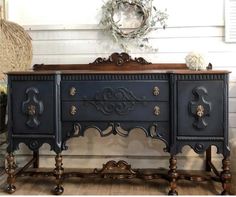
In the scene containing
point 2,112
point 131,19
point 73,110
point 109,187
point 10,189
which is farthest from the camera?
point 131,19

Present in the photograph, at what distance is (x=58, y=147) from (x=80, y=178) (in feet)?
1.76

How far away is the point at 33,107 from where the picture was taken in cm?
247

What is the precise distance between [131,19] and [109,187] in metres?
1.46

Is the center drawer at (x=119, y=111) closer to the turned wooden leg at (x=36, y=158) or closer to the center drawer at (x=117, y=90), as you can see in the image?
the center drawer at (x=117, y=90)

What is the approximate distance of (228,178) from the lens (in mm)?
2439

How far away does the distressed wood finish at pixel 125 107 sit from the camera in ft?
7.85

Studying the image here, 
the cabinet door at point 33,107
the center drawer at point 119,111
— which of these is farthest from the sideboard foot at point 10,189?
the center drawer at point 119,111

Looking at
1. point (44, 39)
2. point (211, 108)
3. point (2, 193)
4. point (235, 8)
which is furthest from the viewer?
point (44, 39)

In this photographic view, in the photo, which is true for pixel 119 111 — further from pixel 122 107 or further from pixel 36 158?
pixel 36 158

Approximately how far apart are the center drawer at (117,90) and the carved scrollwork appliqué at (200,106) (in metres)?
0.20

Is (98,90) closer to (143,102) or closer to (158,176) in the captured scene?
(143,102)

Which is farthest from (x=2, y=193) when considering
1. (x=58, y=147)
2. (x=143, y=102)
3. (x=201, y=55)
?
(x=201, y=55)

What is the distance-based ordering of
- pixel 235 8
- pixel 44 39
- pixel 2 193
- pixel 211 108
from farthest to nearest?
pixel 44 39
pixel 235 8
pixel 2 193
pixel 211 108

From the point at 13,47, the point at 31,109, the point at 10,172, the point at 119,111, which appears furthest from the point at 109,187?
the point at 13,47
